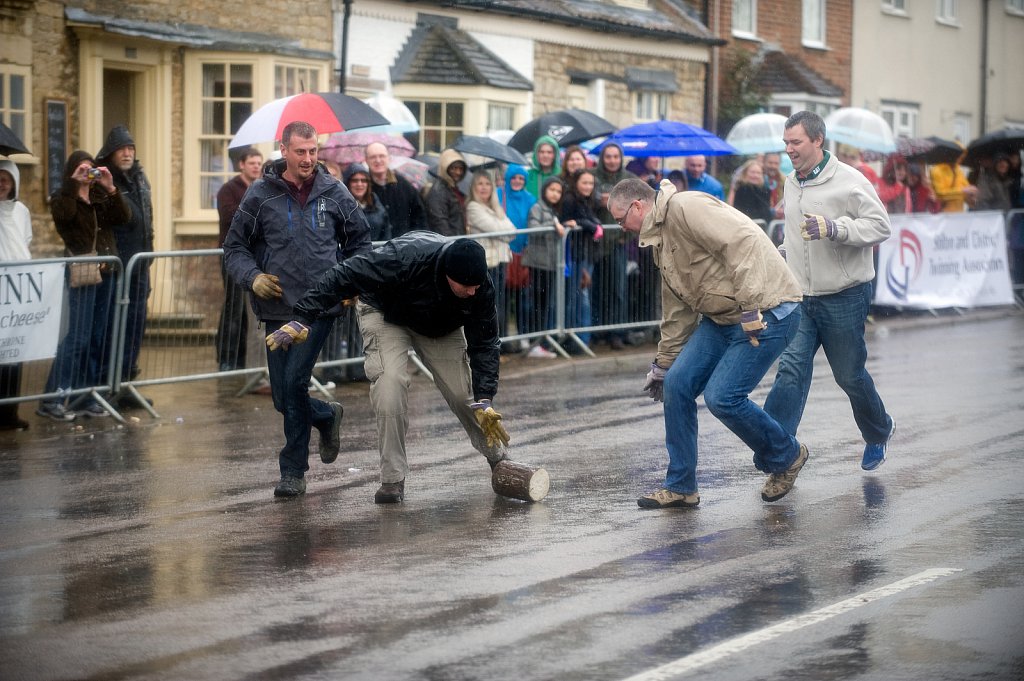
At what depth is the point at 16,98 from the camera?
1691cm

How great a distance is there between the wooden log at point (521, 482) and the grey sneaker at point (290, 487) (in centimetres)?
113

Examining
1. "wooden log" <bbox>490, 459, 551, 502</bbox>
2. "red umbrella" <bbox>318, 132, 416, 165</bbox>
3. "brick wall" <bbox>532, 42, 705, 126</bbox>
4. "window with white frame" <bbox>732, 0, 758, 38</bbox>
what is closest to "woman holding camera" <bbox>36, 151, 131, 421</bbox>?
"red umbrella" <bbox>318, 132, 416, 165</bbox>

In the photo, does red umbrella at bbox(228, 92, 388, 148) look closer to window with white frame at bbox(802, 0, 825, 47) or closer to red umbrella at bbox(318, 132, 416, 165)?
red umbrella at bbox(318, 132, 416, 165)

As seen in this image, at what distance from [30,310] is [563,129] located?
761 cm

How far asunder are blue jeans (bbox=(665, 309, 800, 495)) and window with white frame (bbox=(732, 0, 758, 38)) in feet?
72.2

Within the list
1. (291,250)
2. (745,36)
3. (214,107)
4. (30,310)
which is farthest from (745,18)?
(291,250)

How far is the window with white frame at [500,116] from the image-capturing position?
22547 millimetres

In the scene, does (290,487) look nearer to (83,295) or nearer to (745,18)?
(83,295)

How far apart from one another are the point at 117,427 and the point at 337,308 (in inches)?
148

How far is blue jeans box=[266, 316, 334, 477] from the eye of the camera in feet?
29.7

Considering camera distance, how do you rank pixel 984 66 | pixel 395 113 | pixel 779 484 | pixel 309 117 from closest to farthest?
pixel 779 484 < pixel 309 117 < pixel 395 113 < pixel 984 66

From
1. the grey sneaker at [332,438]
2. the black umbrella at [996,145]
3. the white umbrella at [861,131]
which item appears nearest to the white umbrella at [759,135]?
the white umbrella at [861,131]

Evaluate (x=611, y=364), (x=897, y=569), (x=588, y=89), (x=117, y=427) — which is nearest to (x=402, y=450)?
(x=897, y=569)

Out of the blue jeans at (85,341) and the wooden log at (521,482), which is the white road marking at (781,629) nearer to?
the wooden log at (521,482)
